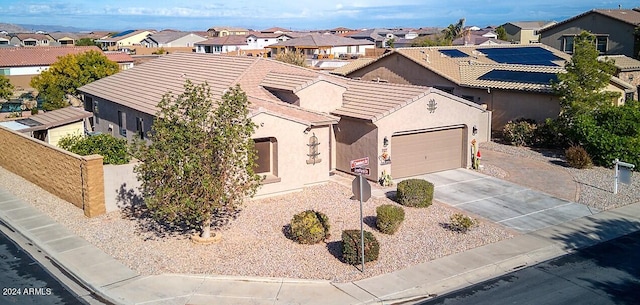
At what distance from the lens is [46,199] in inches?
908

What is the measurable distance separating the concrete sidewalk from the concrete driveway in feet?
3.31

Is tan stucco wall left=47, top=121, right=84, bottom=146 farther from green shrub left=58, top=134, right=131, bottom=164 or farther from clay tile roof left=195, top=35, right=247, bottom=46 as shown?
clay tile roof left=195, top=35, right=247, bottom=46

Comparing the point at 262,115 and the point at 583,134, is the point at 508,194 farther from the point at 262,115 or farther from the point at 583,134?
the point at 262,115

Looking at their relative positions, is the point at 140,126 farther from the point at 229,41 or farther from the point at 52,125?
the point at 229,41

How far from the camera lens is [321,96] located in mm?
27375

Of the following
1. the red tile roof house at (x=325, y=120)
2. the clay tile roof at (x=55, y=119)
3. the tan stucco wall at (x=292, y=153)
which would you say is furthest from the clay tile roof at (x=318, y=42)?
the tan stucco wall at (x=292, y=153)

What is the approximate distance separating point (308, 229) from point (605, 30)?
41.9 m

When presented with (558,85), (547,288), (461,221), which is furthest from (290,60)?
(547,288)

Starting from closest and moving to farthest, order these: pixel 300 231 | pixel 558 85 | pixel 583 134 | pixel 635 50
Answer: pixel 300 231, pixel 583 134, pixel 558 85, pixel 635 50

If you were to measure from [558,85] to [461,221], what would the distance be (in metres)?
15.4

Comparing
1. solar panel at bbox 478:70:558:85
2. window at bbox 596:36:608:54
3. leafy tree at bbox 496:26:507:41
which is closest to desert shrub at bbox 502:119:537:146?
solar panel at bbox 478:70:558:85

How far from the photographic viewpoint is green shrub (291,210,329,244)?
58.6ft

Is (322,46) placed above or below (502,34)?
below

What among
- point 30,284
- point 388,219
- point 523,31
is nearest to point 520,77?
point 388,219
